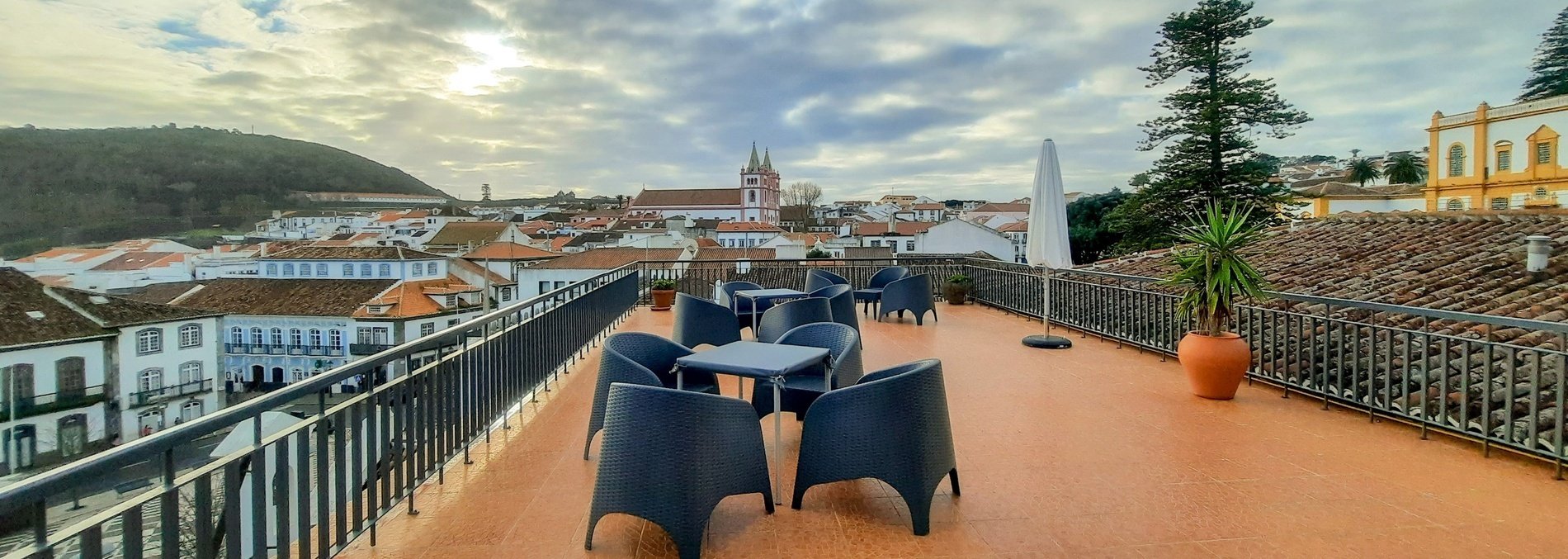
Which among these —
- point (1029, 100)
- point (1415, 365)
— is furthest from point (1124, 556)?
point (1029, 100)

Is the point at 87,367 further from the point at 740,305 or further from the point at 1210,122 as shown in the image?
the point at 1210,122

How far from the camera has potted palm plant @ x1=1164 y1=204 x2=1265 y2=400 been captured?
4.74 meters

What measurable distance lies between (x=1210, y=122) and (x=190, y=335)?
29.2m

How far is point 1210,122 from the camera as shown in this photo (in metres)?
23.9

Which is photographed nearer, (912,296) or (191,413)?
(191,413)

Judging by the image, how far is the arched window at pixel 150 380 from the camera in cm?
1363

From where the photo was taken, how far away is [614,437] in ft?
8.21

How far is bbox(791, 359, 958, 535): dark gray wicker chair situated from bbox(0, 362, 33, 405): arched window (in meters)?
15.5

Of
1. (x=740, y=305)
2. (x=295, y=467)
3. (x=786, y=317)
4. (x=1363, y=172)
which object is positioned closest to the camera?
(x=295, y=467)

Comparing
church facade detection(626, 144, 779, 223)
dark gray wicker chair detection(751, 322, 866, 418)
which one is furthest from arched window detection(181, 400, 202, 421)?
church facade detection(626, 144, 779, 223)

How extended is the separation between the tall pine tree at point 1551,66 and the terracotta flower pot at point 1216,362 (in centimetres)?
4201

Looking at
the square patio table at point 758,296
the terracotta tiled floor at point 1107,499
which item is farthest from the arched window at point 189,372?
the terracotta tiled floor at point 1107,499

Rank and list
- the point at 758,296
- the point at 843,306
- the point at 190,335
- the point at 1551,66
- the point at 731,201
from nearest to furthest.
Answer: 1. the point at 843,306
2. the point at 758,296
3. the point at 190,335
4. the point at 1551,66
5. the point at 731,201

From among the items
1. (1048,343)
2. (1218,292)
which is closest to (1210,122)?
(1048,343)
